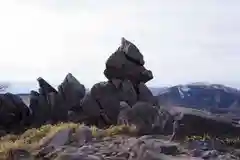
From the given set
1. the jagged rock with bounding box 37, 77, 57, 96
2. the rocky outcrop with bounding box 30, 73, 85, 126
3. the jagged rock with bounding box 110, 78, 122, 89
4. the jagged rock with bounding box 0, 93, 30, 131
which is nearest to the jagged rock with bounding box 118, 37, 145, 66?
the jagged rock with bounding box 110, 78, 122, 89

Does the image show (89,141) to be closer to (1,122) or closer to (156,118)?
(156,118)

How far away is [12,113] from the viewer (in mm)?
37250

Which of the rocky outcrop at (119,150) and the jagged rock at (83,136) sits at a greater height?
the jagged rock at (83,136)

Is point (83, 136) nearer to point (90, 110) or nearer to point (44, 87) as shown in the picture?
point (90, 110)

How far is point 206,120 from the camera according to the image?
20422 millimetres

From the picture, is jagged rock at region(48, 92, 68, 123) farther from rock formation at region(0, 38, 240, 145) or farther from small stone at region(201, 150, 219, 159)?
small stone at region(201, 150, 219, 159)

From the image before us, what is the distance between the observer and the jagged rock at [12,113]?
120 feet

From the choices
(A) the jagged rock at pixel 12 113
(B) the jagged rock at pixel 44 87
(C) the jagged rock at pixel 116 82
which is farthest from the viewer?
(B) the jagged rock at pixel 44 87

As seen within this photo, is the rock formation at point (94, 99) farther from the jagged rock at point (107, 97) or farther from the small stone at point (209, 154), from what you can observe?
the small stone at point (209, 154)

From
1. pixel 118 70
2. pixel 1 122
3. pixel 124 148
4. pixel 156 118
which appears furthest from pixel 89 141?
pixel 1 122

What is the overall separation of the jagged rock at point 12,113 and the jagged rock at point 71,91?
3.18 metres

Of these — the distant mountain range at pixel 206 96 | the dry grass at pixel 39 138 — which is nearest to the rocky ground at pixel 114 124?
the dry grass at pixel 39 138

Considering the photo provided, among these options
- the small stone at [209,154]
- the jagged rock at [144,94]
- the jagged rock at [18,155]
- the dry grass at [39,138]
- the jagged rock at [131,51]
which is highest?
the jagged rock at [131,51]

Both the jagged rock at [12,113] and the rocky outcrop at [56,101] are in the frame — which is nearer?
the rocky outcrop at [56,101]
